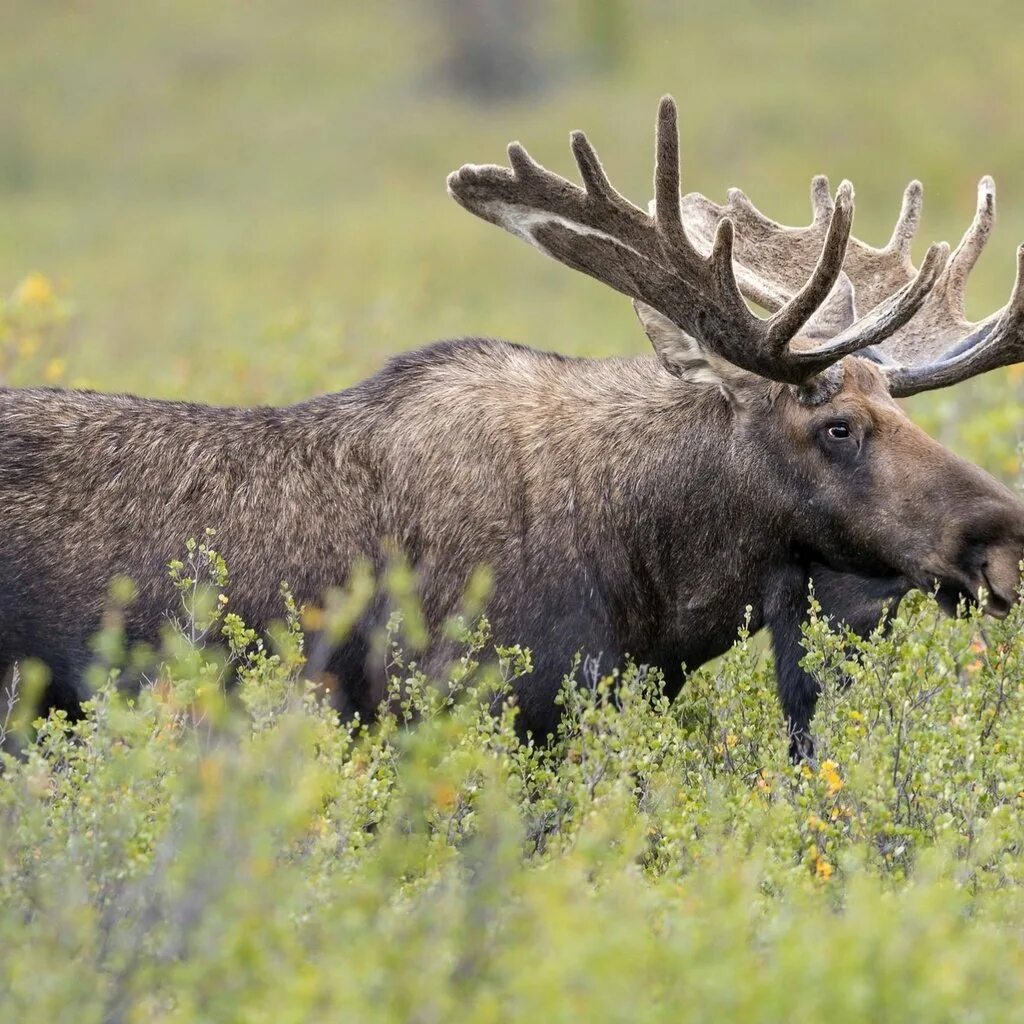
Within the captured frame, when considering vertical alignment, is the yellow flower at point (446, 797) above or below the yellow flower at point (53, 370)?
below

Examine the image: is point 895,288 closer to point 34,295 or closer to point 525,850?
point 525,850

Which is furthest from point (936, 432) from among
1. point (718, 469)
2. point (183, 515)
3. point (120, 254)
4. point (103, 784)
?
point (120, 254)

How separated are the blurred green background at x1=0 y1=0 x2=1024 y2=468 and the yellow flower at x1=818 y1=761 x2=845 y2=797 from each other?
6616 mm

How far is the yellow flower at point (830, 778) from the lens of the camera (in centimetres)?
442

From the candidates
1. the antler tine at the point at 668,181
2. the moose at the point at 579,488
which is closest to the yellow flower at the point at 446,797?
the moose at the point at 579,488

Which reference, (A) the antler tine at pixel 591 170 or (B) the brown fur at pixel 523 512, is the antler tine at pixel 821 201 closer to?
(B) the brown fur at pixel 523 512

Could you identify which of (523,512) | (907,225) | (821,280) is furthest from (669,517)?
(907,225)

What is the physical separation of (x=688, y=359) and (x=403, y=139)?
85.1 feet

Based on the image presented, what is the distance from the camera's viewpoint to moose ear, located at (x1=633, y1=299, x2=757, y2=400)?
521 centimetres

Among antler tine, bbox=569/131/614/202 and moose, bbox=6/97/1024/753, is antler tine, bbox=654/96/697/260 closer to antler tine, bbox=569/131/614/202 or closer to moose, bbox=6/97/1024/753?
moose, bbox=6/97/1024/753

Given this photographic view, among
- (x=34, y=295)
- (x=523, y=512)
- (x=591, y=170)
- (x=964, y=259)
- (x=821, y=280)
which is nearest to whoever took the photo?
(x=821, y=280)

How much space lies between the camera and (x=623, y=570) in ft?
17.0

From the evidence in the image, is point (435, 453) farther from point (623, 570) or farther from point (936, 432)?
point (936, 432)

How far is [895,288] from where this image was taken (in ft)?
19.5
